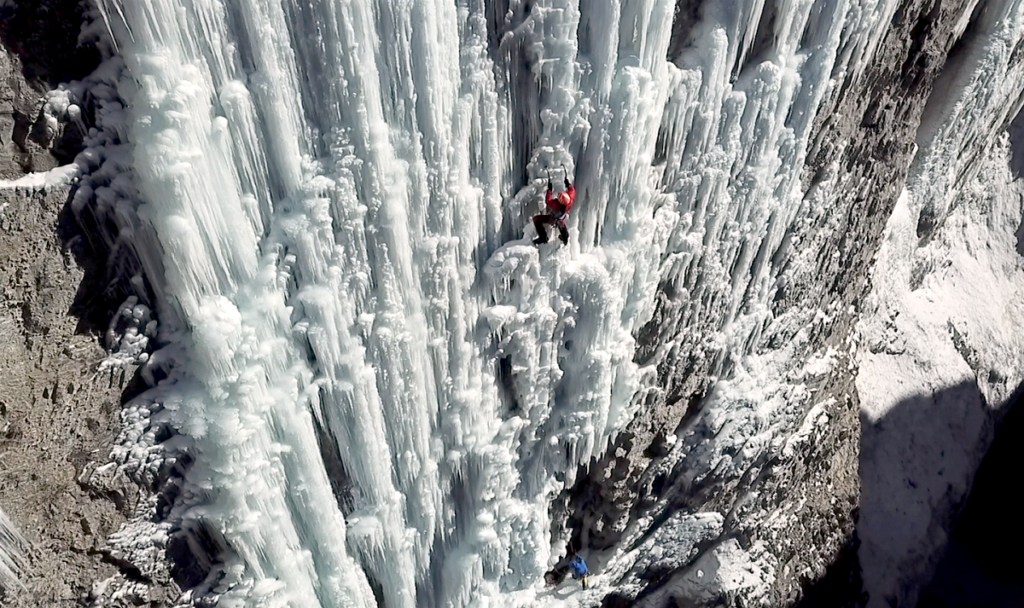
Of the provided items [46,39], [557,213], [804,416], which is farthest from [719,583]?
[46,39]

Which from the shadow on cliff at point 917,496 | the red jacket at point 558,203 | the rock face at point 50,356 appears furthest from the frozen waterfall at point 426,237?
the shadow on cliff at point 917,496

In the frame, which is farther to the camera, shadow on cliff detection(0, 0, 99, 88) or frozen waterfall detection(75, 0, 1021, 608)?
frozen waterfall detection(75, 0, 1021, 608)

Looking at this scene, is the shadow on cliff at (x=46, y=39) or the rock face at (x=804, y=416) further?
the rock face at (x=804, y=416)

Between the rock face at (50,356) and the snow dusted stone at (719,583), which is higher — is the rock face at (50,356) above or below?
above

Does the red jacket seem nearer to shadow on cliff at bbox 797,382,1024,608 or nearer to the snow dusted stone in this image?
the snow dusted stone

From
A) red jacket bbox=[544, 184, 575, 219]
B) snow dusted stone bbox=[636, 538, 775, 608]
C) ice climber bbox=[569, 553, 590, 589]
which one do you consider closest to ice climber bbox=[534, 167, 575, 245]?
red jacket bbox=[544, 184, 575, 219]

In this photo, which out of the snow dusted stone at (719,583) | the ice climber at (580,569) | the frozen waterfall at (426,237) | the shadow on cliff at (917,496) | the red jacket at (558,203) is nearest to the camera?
the frozen waterfall at (426,237)

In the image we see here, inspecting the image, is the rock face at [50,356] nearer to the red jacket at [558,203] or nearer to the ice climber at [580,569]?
the red jacket at [558,203]
